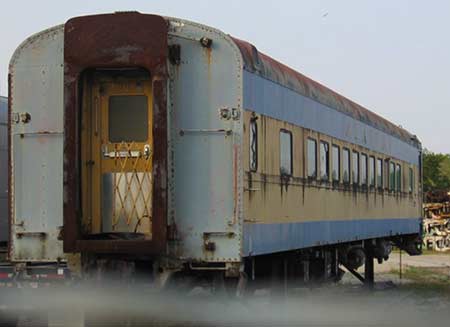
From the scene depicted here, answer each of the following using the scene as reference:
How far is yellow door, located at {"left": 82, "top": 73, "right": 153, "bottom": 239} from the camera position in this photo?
998 cm

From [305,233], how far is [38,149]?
4444 mm

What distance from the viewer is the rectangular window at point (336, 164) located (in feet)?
48.6

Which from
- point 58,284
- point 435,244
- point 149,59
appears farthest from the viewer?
point 435,244

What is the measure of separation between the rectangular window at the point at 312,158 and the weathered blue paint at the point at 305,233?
28.5 inches

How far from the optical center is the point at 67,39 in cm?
988

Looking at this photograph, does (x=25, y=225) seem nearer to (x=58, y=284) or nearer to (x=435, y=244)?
(x=58, y=284)

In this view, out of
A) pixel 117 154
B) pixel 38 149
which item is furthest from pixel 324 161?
pixel 38 149

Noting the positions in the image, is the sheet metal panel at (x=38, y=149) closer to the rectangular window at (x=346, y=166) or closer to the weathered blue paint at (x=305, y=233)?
the weathered blue paint at (x=305, y=233)

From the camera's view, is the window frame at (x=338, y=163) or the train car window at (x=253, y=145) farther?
the window frame at (x=338, y=163)

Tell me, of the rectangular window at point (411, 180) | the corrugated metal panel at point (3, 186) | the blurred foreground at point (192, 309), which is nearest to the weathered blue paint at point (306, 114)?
the blurred foreground at point (192, 309)

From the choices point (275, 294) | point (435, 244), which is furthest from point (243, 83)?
point (435, 244)

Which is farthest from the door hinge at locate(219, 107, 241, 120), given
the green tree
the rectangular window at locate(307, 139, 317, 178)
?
the green tree

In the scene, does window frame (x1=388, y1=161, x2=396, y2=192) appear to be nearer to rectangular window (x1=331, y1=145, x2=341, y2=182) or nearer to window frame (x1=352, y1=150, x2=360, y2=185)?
window frame (x1=352, y1=150, x2=360, y2=185)

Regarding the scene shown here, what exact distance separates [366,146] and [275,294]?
5.57 m
